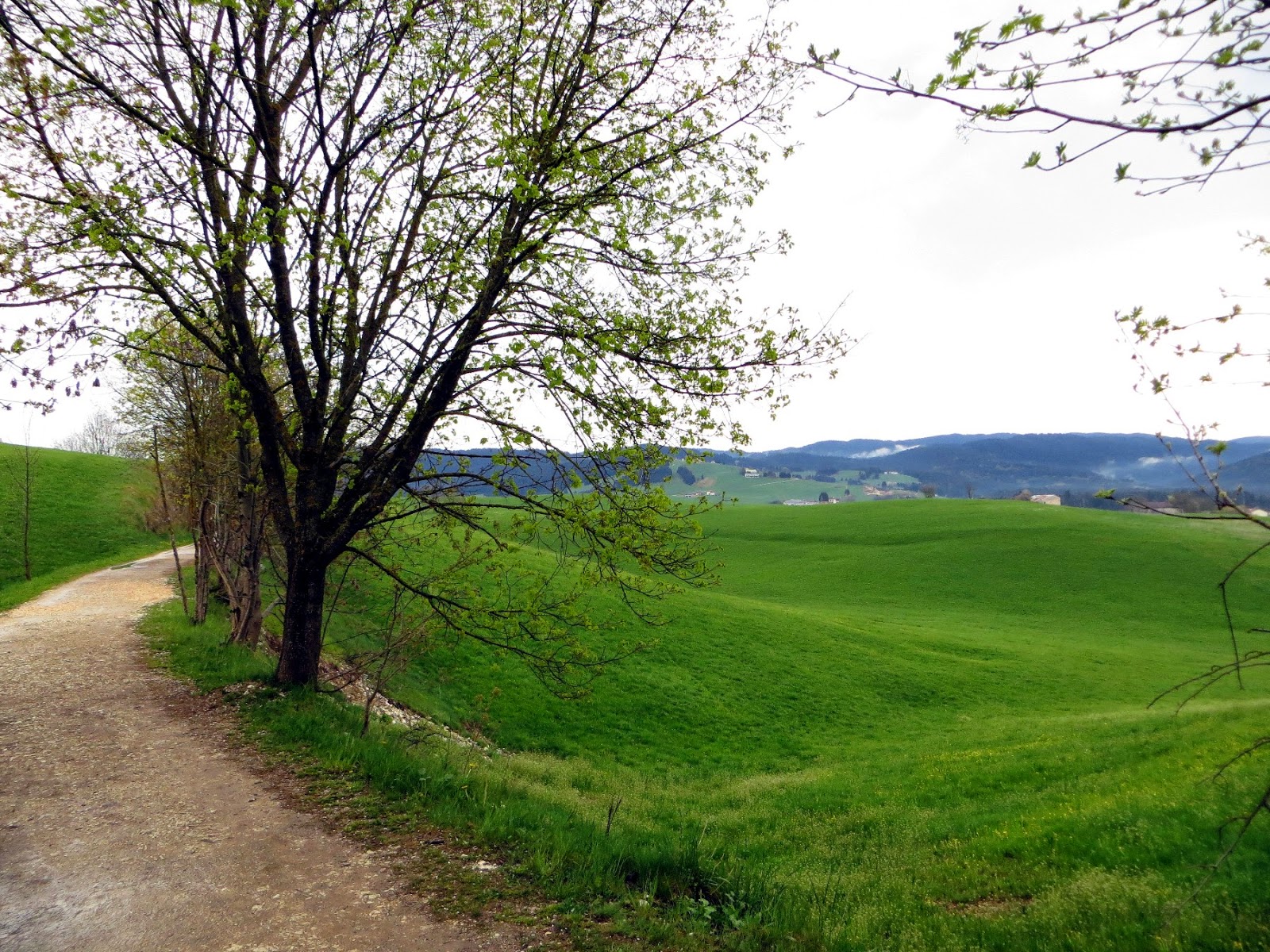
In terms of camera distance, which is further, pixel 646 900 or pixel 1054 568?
pixel 1054 568

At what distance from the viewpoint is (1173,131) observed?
3904 mm

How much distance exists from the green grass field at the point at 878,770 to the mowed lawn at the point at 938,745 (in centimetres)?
7

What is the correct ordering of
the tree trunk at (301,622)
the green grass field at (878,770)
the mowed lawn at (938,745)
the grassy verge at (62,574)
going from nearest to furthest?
1. the green grass field at (878,770)
2. the mowed lawn at (938,745)
3. the tree trunk at (301,622)
4. the grassy verge at (62,574)

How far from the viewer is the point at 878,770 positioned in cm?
1945

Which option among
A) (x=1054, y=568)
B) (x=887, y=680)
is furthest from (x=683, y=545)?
(x=1054, y=568)

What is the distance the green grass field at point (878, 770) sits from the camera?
23.6ft

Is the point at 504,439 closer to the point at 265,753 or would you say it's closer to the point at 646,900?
the point at 265,753

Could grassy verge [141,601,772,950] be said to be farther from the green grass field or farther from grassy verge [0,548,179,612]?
grassy verge [0,548,179,612]

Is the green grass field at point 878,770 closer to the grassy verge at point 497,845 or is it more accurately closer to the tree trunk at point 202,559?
the grassy verge at point 497,845

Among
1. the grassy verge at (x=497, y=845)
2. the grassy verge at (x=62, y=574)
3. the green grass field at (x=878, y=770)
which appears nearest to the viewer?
the grassy verge at (x=497, y=845)

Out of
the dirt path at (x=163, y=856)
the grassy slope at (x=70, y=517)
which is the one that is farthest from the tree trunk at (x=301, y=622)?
the grassy slope at (x=70, y=517)

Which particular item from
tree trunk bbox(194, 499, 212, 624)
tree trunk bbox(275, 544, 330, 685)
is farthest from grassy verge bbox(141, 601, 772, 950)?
tree trunk bbox(194, 499, 212, 624)

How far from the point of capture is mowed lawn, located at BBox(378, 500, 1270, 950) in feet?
25.4

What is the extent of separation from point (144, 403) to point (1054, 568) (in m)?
68.6
